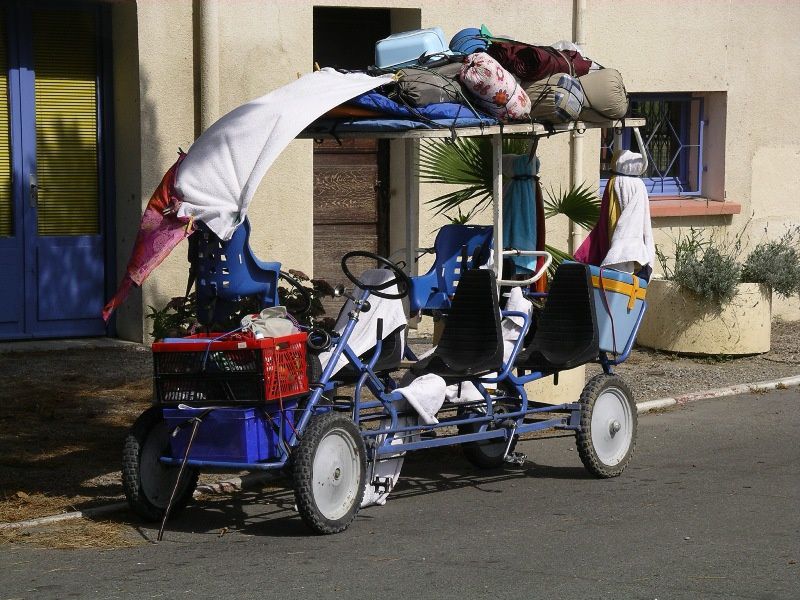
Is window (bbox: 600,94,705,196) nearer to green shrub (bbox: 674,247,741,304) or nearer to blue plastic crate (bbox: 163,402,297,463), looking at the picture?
green shrub (bbox: 674,247,741,304)

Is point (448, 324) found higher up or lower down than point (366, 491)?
higher up

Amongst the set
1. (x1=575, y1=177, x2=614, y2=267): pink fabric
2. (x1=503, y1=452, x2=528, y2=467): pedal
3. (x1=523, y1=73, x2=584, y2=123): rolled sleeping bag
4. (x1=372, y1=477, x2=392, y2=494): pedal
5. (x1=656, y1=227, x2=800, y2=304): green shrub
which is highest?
(x1=523, y1=73, x2=584, y2=123): rolled sleeping bag

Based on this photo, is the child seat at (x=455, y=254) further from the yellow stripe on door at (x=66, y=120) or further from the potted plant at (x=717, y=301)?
the yellow stripe on door at (x=66, y=120)

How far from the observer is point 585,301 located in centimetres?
770

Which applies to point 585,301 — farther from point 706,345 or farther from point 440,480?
point 706,345

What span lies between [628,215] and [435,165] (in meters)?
1.87

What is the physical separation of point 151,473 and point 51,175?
579 centimetres

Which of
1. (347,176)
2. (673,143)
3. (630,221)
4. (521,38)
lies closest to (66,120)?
(347,176)

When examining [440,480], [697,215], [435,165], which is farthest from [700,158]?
[440,480]

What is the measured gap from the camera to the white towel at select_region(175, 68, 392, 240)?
21.1 feet

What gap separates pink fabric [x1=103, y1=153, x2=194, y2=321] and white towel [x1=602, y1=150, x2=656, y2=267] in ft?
9.58

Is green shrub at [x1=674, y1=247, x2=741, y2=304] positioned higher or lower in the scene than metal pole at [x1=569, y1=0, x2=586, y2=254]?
lower

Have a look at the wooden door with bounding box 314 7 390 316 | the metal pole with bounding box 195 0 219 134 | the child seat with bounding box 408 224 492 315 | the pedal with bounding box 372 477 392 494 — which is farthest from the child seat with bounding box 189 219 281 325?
the wooden door with bounding box 314 7 390 316

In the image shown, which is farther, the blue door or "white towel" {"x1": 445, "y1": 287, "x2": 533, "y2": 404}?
the blue door
